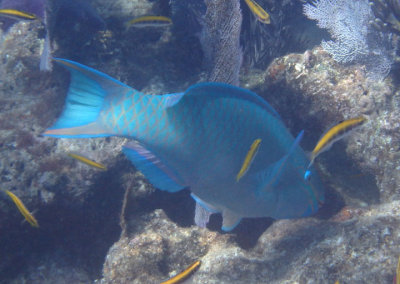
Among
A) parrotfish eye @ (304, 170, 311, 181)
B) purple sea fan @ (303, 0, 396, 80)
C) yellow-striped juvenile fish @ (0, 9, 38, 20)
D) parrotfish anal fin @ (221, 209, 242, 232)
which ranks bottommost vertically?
parrotfish anal fin @ (221, 209, 242, 232)

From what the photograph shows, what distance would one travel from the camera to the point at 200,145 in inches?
58.5

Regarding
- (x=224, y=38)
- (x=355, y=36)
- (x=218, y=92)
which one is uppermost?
(x=355, y=36)

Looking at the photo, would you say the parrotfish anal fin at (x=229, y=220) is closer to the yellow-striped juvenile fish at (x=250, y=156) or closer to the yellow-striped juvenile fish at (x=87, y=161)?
the yellow-striped juvenile fish at (x=250, y=156)

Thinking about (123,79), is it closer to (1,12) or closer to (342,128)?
(1,12)

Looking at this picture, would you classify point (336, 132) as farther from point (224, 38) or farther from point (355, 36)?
point (355, 36)

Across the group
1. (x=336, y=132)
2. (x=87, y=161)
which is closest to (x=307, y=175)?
(x=336, y=132)

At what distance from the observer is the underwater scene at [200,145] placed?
4.92 feet

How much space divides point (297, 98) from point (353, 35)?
56.5 inches

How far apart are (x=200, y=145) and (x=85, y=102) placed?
0.69 m

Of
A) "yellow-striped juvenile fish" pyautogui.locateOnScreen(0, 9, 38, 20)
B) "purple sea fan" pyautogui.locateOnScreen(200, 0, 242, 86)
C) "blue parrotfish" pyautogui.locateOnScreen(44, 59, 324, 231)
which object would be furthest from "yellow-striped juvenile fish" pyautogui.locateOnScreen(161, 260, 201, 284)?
"yellow-striped juvenile fish" pyautogui.locateOnScreen(0, 9, 38, 20)

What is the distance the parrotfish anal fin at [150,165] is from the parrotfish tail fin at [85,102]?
0.80 ft

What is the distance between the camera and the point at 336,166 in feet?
10.2

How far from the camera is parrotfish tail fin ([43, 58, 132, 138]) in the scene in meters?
1.36

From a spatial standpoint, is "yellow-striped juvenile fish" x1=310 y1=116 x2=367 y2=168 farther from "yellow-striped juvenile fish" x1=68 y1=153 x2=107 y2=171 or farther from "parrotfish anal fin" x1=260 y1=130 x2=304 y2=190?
"yellow-striped juvenile fish" x1=68 y1=153 x2=107 y2=171
